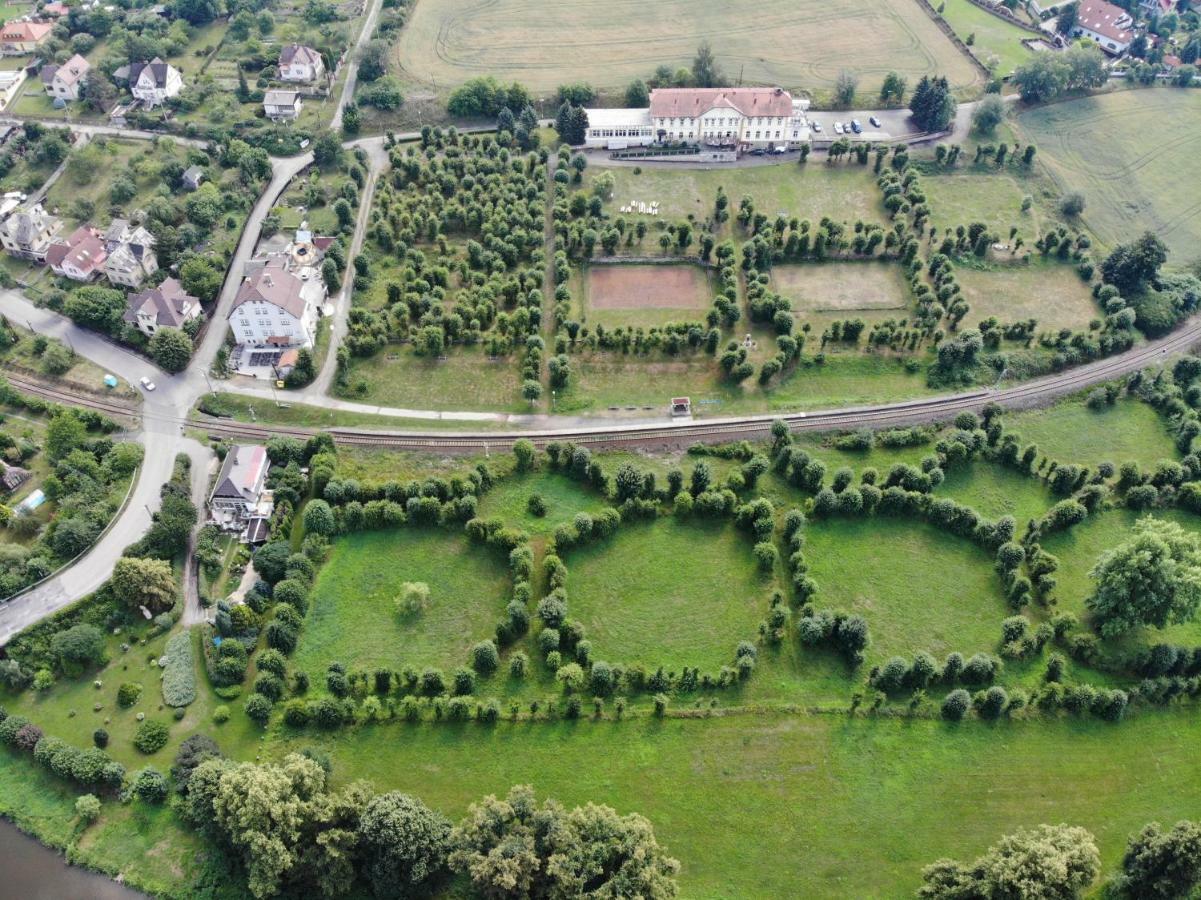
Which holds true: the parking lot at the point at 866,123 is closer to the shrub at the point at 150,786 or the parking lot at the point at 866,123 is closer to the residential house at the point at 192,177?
the residential house at the point at 192,177

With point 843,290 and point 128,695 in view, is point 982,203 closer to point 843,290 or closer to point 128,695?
point 843,290

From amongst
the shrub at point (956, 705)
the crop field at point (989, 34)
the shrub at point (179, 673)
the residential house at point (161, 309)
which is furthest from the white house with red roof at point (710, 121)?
the shrub at point (179, 673)

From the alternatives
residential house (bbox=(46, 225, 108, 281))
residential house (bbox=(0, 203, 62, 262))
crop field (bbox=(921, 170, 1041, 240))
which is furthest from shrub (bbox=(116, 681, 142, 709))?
crop field (bbox=(921, 170, 1041, 240))

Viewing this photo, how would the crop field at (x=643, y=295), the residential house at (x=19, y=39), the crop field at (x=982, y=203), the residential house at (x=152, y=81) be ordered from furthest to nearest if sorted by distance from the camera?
the residential house at (x=19, y=39) < the residential house at (x=152, y=81) < the crop field at (x=982, y=203) < the crop field at (x=643, y=295)

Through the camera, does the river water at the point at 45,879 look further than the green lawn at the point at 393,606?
No

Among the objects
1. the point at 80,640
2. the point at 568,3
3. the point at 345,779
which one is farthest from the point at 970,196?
the point at 80,640

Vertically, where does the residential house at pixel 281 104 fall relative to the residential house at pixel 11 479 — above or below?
above

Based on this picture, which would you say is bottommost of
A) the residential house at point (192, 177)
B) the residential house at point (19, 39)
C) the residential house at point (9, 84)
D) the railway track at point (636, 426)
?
the railway track at point (636, 426)

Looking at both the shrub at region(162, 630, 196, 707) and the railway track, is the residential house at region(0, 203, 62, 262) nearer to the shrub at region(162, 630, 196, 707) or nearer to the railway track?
the railway track
